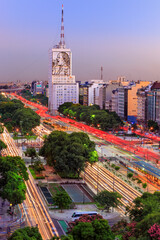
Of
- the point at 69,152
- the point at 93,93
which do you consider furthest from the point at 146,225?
the point at 93,93

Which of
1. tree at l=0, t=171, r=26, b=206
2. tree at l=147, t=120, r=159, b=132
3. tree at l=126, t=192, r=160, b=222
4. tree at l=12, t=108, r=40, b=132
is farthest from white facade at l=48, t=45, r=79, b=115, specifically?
tree at l=126, t=192, r=160, b=222

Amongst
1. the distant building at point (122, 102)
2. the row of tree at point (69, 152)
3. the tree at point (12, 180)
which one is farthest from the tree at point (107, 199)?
the distant building at point (122, 102)

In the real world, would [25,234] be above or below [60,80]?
below

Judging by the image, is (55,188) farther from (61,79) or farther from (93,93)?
(61,79)

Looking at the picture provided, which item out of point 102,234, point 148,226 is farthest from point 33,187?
point 148,226

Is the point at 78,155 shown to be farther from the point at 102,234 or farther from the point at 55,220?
the point at 102,234

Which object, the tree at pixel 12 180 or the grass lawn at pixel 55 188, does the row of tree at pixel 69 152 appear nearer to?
the grass lawn at pixel 55 188
